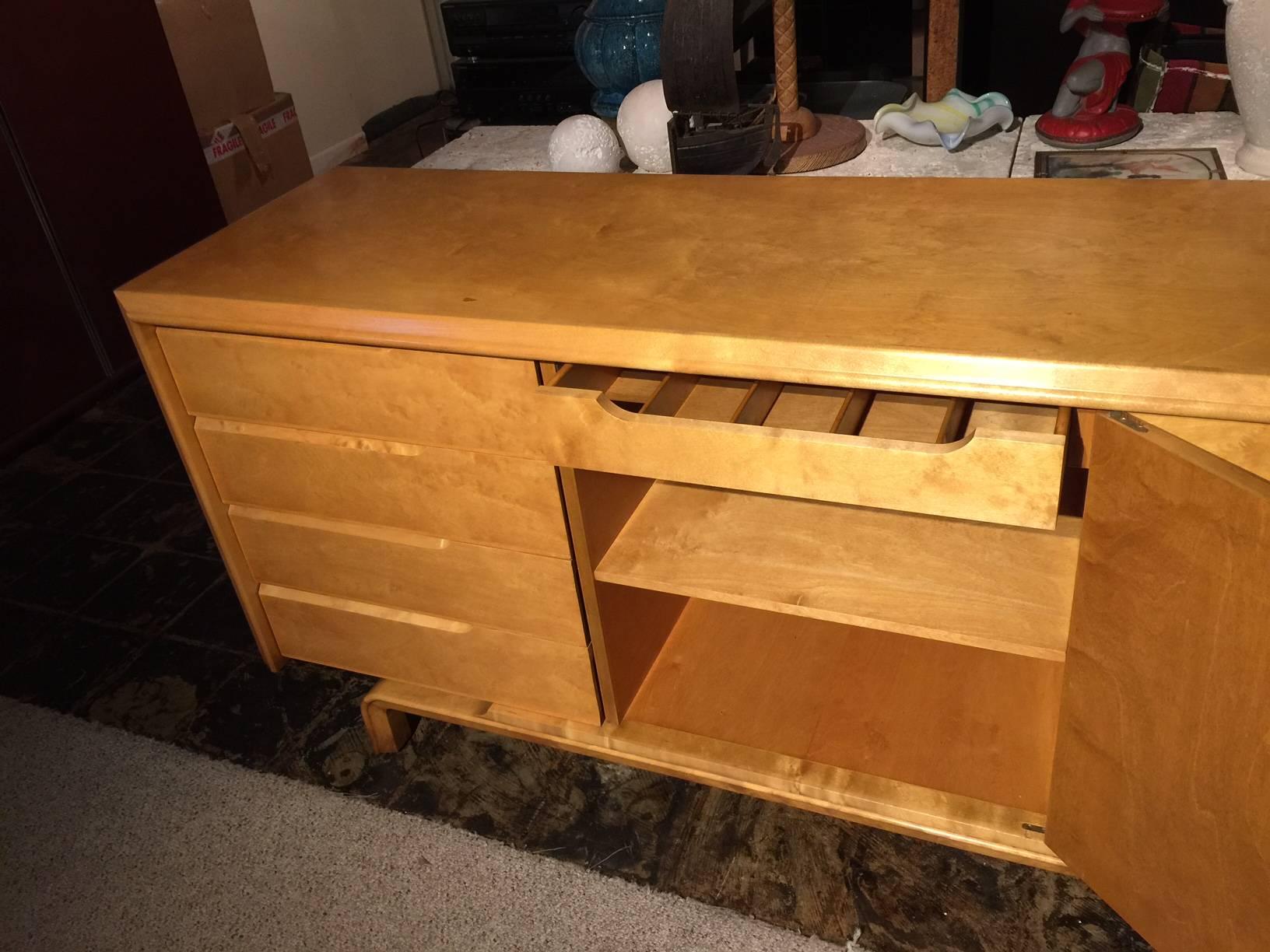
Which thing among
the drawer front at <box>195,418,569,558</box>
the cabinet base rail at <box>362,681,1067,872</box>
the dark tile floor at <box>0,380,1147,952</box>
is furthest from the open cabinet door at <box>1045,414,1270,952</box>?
the drawer front at <box>195,418,569,558</box>

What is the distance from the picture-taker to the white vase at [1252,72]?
1.20 m

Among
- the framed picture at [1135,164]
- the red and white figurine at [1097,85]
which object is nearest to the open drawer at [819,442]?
the framed picture at [1135,164]

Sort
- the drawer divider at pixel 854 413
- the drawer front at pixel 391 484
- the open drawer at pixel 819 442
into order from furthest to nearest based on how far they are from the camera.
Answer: the drawer front at pixel 391 484, the drawer divider at pixel 854 413, the open drawer at pixel 819 442

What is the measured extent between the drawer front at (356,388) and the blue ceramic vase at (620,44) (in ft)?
2.60

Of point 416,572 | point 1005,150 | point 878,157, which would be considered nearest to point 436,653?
point 416,572

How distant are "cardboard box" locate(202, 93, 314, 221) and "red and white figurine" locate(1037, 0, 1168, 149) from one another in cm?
210

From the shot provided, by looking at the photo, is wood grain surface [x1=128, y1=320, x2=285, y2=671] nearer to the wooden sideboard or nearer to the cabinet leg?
the wooden sideboard

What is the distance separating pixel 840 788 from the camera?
1063 mm

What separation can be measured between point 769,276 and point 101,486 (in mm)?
1582

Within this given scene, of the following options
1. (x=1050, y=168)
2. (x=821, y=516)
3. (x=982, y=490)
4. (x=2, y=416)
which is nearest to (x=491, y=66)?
(x=2, y=416)

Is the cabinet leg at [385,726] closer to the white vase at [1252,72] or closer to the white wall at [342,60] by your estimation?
the white vase at [1252,72]

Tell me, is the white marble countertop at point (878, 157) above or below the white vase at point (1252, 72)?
below

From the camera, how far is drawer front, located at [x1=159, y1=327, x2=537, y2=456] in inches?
37.1

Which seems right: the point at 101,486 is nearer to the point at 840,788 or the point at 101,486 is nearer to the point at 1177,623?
the point at 840,788
